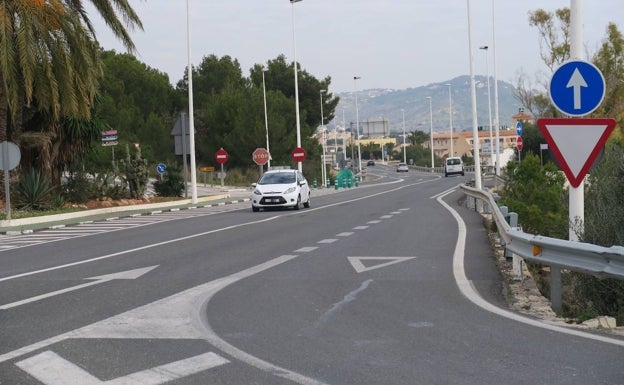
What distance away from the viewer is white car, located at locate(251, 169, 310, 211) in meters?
30.0

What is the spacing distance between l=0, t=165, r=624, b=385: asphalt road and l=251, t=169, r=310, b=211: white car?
→ 1370 centimetres

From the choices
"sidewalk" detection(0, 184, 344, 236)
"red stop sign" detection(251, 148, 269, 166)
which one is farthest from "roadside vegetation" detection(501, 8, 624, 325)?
"red stop sign" detection(251, 148, 269, 166)

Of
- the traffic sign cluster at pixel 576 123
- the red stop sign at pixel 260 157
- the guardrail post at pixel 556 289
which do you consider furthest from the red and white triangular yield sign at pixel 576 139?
the red stop sign at pixel 260 157

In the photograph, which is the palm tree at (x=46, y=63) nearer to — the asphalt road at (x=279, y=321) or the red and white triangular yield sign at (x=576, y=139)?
the asphalt road at (x=279, y=321)

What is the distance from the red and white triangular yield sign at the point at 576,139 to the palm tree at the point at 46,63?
2006cm

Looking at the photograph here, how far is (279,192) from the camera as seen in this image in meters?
29.9

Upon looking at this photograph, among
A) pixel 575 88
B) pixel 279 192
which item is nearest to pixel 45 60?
pixel 279 192

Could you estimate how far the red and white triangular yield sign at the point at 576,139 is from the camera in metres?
9.38

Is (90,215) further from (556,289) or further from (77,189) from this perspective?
(556,289)

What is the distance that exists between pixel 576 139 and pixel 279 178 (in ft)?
72.8

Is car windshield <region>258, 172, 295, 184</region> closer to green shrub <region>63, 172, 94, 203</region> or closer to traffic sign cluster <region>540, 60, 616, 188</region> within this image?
green shrub <region>63, 172, 94, 203</region>

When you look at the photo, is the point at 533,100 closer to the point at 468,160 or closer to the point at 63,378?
the point at 63,378

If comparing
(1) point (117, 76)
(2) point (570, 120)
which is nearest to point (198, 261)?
(2) point (570, 120)

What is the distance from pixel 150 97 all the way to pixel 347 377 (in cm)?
7178
